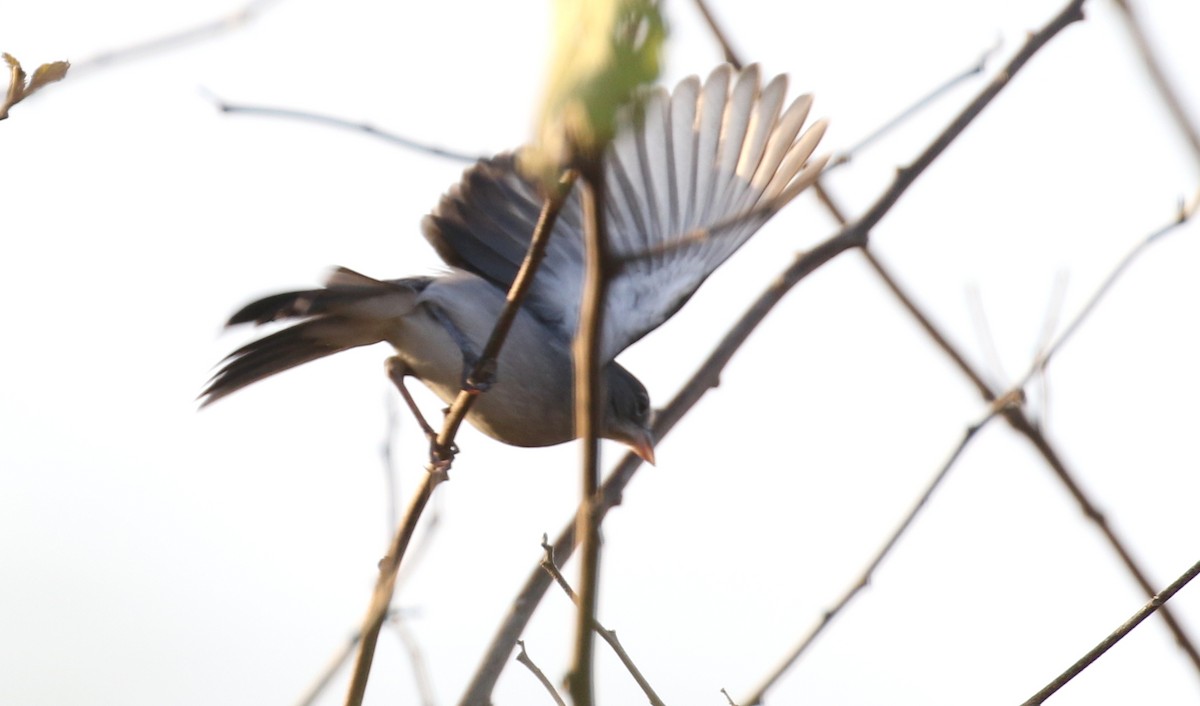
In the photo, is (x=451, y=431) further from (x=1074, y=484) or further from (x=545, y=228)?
(x=545, y=228)

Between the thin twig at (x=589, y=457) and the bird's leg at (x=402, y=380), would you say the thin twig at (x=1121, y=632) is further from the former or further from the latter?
the bird's leg at (x=402, y=380)

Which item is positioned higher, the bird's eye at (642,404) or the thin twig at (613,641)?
the bird's eye at (642,404)

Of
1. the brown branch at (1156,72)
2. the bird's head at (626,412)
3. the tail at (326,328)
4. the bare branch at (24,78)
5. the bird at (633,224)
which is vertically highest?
the bird at (633,224)

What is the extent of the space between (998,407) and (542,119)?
264 cm

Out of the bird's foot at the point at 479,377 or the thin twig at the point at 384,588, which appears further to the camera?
the bird's foot at the point at 479,377

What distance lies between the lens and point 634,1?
1.10m

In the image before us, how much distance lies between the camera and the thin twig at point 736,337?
3.09 metres

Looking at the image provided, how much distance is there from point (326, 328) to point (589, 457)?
12.3 feet

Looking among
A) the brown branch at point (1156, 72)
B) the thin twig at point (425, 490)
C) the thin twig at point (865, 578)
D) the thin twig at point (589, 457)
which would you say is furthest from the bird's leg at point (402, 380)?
the thin twig at point (589, 457)

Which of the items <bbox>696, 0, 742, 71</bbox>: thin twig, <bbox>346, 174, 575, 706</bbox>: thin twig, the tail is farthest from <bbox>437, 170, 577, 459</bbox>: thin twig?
<bbox>696, 0, 742, 71</bbox>: thin twig

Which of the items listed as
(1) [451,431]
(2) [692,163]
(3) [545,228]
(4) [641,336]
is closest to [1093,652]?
(3) [545,228]

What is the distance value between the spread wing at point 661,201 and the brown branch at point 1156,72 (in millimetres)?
3179

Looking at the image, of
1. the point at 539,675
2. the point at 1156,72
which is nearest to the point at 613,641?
the point at 539,675

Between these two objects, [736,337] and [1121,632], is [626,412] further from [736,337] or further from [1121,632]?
[1121,632]
